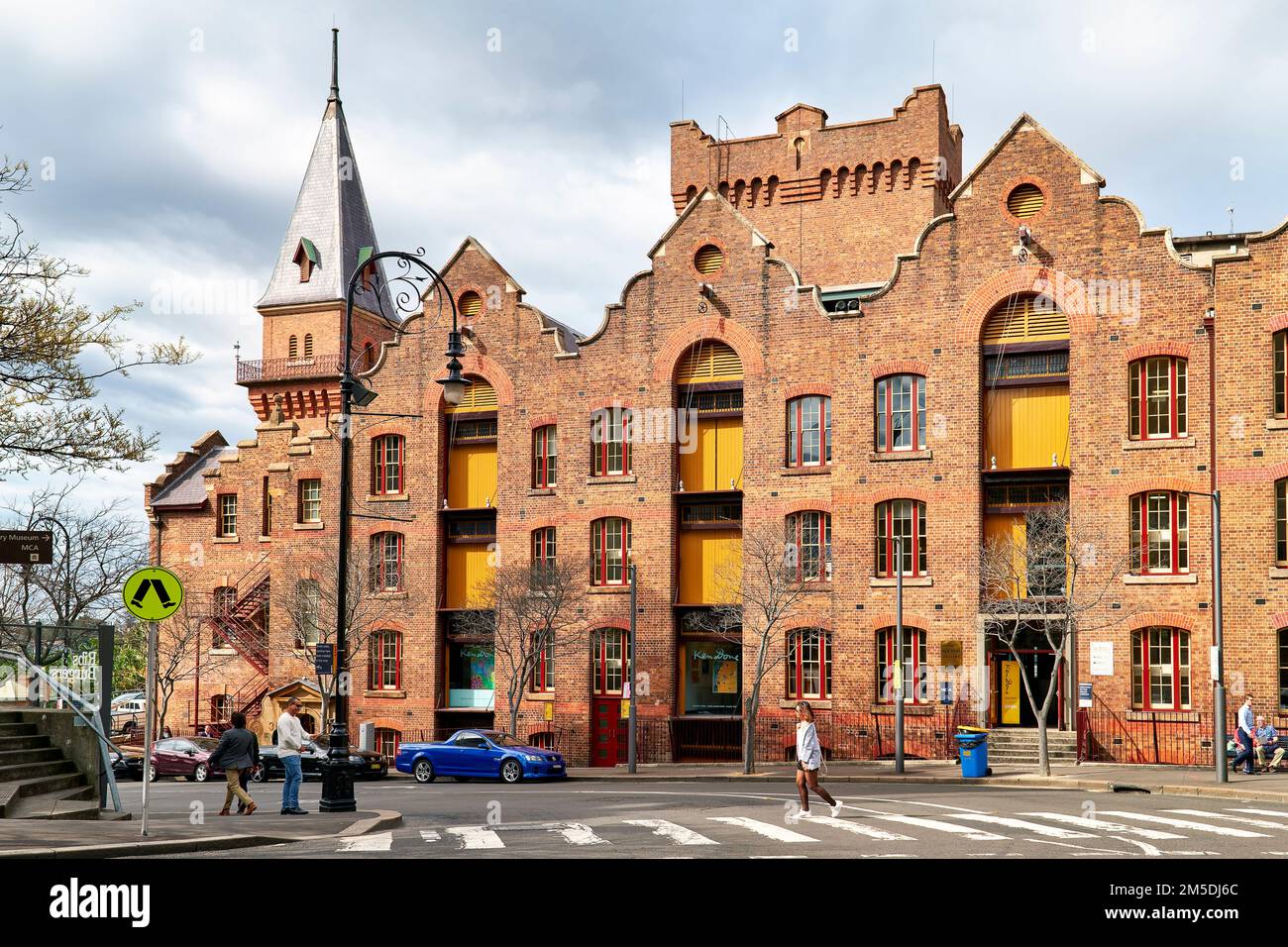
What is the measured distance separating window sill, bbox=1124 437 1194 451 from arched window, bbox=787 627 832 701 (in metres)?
10.2

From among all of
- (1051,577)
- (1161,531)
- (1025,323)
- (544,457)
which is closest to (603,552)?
(544,457)

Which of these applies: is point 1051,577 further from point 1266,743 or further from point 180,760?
point 180,760

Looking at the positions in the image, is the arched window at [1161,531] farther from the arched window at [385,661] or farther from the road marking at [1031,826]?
the arched window at [385,661]

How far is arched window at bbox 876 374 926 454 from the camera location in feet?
129

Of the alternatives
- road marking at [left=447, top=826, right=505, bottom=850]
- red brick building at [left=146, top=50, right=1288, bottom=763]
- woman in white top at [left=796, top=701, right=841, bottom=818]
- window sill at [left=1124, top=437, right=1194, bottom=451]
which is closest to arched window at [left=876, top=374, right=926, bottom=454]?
red brick building at [left=146, top=50, right=1288, bottom=763]

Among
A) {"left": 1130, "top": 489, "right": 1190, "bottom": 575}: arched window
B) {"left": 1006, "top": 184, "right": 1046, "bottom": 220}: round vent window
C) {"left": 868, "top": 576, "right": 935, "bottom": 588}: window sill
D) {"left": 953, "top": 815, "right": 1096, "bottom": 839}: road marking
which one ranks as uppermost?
{"left": 1006, "top": 184, "right": 1046, "bottom": 220}: round vent window

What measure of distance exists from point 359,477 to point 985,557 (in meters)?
22.7

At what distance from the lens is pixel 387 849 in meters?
15.6

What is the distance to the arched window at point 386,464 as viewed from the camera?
47.7 m

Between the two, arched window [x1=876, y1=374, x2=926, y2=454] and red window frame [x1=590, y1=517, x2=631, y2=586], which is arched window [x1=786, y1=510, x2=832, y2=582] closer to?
Result: arched window [x1=876, y1=374, x2=926, y2=454]

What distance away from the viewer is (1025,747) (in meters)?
36.4
